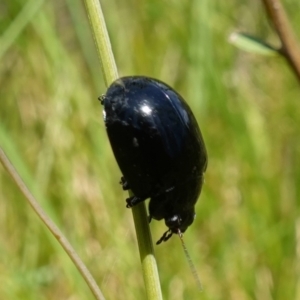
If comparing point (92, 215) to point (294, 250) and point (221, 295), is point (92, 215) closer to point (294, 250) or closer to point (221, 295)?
point (221, 295)

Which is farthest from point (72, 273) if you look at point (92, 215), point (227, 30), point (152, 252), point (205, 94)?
point (227, 30)

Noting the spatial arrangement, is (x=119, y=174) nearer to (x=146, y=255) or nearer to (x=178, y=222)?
(x=178, y=222)

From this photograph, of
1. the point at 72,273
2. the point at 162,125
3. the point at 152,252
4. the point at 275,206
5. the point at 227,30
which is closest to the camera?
the point at 152,252

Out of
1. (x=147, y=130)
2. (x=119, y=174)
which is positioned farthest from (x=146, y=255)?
(x=119, y=174)

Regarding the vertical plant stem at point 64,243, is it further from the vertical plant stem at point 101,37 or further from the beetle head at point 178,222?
the beetle head at point 178,222

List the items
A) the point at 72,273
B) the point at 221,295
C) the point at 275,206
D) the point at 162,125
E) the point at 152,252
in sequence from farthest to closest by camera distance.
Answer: the point at 275,206
the point at 221,295
the point at 72,273
the point at 162,125
the point at 152,252

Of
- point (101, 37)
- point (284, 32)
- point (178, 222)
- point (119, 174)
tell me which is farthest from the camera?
point (119, 174)

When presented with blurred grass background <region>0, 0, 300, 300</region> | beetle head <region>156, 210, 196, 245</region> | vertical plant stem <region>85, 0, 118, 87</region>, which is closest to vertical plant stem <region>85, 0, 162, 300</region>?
Answer: vertical plant stem <region>85, 0, 118, 87</region>
